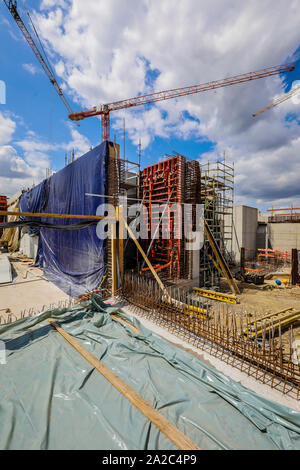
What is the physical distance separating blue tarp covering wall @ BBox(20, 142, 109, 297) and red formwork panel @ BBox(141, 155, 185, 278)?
3243 mm

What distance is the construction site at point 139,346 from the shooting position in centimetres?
254

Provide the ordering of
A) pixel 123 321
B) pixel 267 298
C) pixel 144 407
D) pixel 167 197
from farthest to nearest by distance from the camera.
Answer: pixel 167 197 < pixel 267 298 < pixel 123 321 < pixel 144 407

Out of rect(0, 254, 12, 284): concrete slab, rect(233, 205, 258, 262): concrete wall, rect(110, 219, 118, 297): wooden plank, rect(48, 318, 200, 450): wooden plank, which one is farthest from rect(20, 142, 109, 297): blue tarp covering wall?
rect(233, 205, 258, 262): concrete wall

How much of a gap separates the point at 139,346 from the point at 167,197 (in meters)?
9.01

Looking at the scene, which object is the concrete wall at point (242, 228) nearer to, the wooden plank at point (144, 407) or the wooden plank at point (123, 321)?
the wooden plank at point (123, 321)

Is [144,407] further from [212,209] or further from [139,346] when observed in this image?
[212,209]

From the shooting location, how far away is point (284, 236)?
21.1 m

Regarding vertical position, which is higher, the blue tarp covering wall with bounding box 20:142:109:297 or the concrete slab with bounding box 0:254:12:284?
the blue tarp covering wall with bounding box 20:142:109:297

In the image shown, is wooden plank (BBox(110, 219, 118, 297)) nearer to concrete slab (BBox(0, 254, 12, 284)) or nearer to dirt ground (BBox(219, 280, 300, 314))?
dirt ground (BBox(219, 280, 300, 314))

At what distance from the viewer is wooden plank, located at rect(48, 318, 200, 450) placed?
2358mm

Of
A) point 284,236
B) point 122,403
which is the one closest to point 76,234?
point 122,403

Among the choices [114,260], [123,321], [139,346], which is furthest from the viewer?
[114,260]

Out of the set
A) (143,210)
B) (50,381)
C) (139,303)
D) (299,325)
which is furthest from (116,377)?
(143,210)
